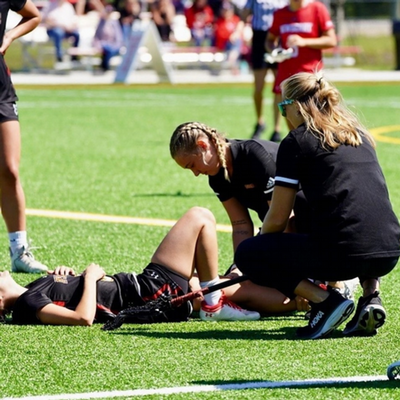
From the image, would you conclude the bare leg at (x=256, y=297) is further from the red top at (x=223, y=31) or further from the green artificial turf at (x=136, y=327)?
the red top at (x=223, y=31)

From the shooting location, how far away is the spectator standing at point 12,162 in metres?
6.42

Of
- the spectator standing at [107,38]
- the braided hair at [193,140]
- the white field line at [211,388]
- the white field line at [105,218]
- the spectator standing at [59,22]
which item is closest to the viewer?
the white field line at [211,388]

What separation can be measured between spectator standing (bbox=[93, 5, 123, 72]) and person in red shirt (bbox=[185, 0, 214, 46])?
3151 mm

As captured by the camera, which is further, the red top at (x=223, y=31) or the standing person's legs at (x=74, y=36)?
the red top at (x=223, y=31)

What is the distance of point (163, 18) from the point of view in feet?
93.1

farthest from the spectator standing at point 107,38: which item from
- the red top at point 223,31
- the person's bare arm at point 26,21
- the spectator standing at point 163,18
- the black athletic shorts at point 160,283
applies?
the black athletic shorts at point 160,283

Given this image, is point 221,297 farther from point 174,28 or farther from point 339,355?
point 174,28

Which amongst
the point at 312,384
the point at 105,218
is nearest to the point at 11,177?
the point at 105,218

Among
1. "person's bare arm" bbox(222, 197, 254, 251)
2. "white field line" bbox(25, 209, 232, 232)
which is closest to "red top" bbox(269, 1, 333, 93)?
"white field line" bbox(25, 209, 232, 232)

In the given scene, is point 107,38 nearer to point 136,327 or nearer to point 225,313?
point 225,313

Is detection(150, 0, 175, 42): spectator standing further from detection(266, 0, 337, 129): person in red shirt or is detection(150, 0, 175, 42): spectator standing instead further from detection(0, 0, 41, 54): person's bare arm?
detection(0, 0, 41, 54): person's bare arm

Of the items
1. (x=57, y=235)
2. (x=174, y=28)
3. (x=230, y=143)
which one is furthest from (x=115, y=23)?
(x=230, y=143)

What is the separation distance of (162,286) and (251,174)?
2.56ft

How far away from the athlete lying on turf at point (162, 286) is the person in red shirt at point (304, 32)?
5343mm
